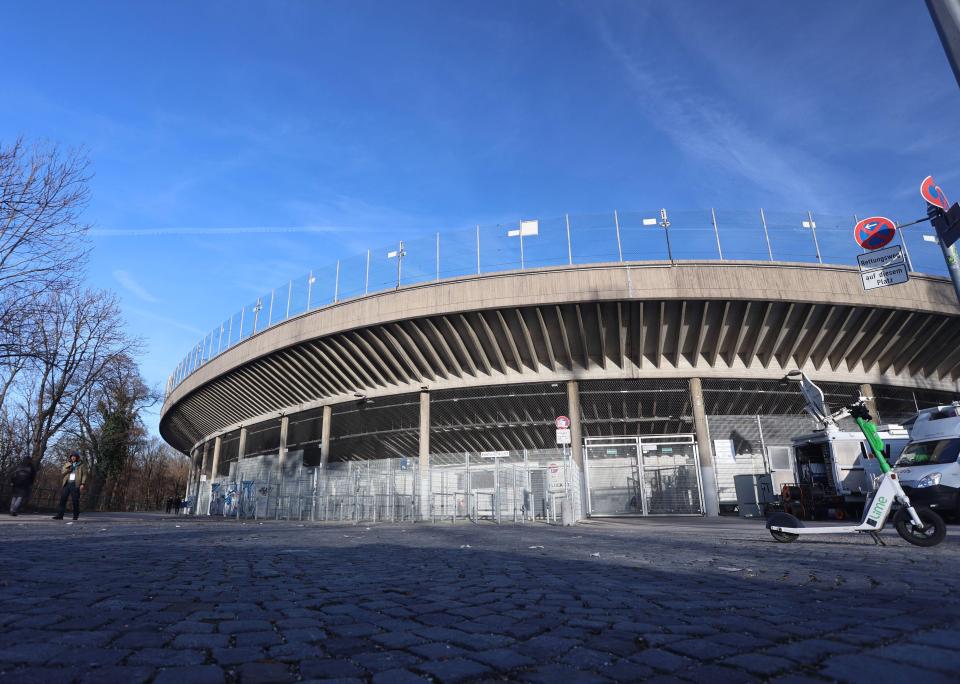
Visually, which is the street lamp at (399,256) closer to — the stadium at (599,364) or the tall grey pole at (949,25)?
the stadium at (599,364)

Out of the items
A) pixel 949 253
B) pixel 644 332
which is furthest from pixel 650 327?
pixel 949 253

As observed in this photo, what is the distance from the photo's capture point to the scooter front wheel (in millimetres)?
7444

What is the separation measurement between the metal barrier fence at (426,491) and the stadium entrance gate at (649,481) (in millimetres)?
2313

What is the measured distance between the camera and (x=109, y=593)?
390 cm

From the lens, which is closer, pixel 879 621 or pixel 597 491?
pixel 879 621

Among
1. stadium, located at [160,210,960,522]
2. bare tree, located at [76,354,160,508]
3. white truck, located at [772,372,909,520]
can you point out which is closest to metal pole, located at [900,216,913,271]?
stadium, located at [160,210,960,522]

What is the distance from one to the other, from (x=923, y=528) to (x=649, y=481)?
15062 mm

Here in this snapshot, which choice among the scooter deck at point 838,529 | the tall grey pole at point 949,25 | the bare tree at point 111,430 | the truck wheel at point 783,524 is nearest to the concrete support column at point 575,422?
the truck wheel at point 783,524

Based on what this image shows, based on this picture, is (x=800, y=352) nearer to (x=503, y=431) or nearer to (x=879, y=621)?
(x=503, y=431)

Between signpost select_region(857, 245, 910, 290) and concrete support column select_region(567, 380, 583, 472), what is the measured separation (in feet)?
45.6

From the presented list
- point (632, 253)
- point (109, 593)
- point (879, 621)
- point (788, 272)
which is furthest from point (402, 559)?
point (788, 272)

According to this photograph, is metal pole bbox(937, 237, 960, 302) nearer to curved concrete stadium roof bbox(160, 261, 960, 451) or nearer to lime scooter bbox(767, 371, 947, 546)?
lime scooter bbox(767, 371, 947, 546)

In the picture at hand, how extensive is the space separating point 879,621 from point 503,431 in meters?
27.1

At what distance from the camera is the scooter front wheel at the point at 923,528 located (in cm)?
744
